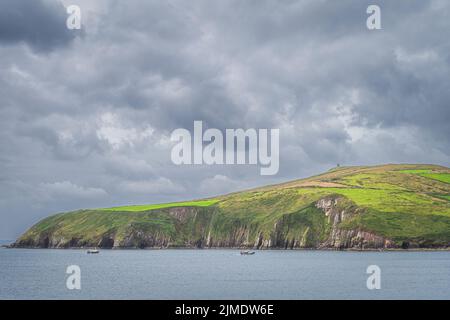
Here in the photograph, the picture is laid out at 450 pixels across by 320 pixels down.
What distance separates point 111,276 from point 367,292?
66548mm

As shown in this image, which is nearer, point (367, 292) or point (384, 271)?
point (367, 292)

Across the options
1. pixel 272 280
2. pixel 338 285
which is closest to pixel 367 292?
pixel 338 285

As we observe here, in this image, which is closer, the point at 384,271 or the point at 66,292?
the point at 66,292
